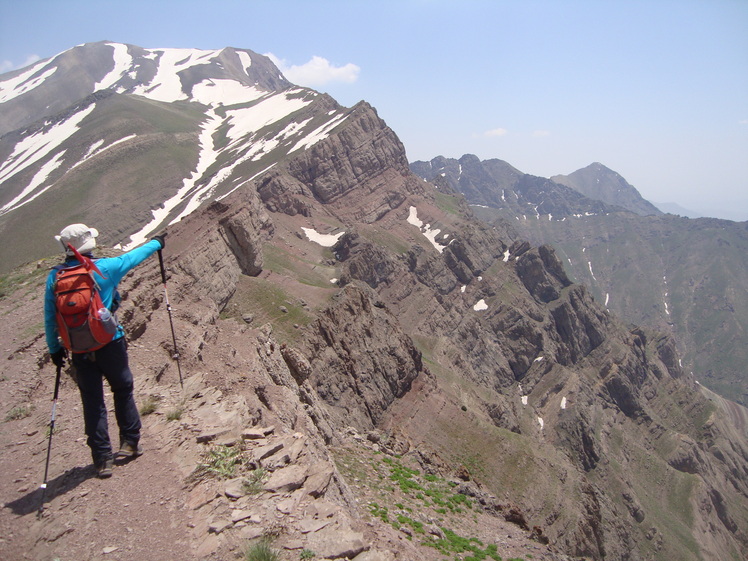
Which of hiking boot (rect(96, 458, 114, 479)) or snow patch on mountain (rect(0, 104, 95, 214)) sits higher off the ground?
snow patch on mountain (rect(0, 104, 95, 214))

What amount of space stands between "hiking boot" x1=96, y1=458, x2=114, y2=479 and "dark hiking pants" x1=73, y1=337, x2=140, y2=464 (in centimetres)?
5

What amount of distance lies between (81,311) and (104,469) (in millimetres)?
2718

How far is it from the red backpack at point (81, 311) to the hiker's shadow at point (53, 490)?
2204 millimetres

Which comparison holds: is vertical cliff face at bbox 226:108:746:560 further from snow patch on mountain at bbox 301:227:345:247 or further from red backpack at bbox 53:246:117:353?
red backpack at bbox 53:246:117:353

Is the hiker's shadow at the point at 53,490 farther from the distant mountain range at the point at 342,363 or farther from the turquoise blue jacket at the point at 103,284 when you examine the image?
the turquoise blue jacket at the point at 103,284

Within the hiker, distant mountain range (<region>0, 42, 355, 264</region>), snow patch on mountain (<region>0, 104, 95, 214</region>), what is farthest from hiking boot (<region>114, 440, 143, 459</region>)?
snow patch on mountain (<region>0, 104, 95, 214</region>)

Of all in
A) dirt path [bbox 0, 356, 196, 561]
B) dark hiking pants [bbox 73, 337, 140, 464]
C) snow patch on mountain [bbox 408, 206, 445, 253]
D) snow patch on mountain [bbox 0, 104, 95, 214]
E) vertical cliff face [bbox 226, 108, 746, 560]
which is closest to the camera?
dirt path [bbox 0, 356, 196, 561]

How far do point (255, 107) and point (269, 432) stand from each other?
633ft

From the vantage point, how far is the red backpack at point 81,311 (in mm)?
7293

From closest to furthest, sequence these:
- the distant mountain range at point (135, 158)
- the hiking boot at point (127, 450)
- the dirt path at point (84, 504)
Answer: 1. the dirt path at point (84, 504)
2. the hiking boot at point (127, 450)
3. the distant mountain range at point (135, 158)

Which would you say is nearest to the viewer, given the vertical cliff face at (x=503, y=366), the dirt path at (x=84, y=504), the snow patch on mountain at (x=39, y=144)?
the dirt path at (x=84, y=504)

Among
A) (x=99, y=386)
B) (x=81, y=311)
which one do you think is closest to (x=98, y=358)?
(x=99, y=386)

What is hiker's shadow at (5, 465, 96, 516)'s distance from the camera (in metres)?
7.28

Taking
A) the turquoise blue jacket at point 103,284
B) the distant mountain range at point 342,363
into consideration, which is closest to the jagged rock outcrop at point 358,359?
the distant mountain range at point 342,363
